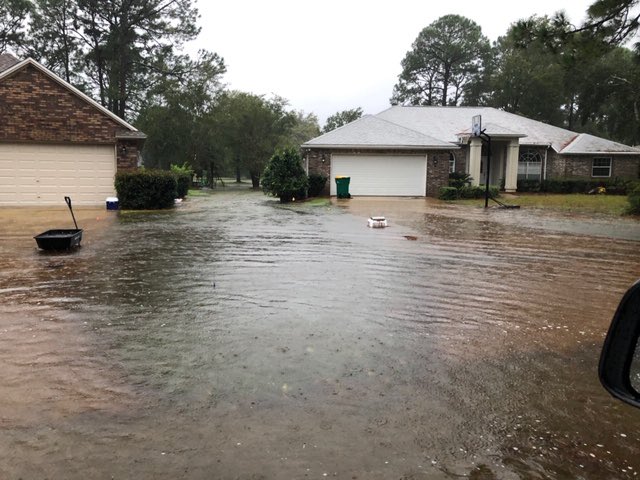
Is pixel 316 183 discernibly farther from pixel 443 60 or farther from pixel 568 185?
pixel 443 60

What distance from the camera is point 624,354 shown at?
54.2 inches

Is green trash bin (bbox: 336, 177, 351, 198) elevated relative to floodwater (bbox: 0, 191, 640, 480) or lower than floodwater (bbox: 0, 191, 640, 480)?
elevated

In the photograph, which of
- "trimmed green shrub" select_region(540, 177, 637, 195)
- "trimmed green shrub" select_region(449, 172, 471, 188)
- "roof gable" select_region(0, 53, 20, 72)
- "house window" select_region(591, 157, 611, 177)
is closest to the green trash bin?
"trimmed green shrub" select_region(449, 172, 471, 188)

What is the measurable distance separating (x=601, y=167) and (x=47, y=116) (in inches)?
1064

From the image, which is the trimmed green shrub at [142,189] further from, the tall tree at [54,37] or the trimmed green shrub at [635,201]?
the tall tree at [54,37]

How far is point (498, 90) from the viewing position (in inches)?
1829

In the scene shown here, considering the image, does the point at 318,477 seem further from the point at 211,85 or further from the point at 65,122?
the point at 211,85

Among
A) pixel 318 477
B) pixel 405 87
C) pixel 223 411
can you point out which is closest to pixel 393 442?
pixel 318 477

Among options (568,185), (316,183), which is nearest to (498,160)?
(568,185)

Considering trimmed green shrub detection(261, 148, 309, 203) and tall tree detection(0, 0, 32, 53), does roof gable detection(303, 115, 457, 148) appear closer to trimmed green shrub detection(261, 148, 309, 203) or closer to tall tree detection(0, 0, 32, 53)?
trimmed green shrub detection(261, 148, 309, 203)

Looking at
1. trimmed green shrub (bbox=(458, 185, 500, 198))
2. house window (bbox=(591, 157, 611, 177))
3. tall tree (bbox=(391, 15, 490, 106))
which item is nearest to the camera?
trimmed green shrub (bbox=(458, 185, 500, 198))

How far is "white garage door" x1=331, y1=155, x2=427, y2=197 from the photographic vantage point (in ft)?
82.0

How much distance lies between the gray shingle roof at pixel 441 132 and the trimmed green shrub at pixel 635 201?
9494 millimetres

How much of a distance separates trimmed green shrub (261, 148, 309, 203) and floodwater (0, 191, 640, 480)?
1324 centimetres
